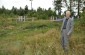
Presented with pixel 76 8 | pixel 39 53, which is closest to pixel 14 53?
pixel 39 53

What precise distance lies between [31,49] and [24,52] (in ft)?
1.04

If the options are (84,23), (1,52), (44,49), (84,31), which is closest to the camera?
(44,49)

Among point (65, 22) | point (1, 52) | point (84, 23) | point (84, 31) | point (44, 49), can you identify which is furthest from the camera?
point (84, 23)

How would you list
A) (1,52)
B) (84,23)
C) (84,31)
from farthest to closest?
(84,23) → (84,31) → (1,52)

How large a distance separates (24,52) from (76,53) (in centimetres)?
150

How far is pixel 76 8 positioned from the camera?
69062 millimetres

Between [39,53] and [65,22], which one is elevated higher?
[65,22]

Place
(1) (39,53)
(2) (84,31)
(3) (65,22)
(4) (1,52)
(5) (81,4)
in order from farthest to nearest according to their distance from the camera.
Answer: (5) (81,4), (2) (84,31), (3) (65,22), (4) (1,52), (1) (39,53)

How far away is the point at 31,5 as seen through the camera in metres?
81.4

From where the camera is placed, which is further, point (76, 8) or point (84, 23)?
point (76, 8)

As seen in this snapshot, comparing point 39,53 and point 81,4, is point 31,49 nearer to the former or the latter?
point 39,53

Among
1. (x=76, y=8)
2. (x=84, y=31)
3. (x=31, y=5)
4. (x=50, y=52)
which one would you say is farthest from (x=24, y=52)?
(x=31, y=5)

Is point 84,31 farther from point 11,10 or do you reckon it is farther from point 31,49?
point 11,10

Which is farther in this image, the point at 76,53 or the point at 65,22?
the point at 65,22
